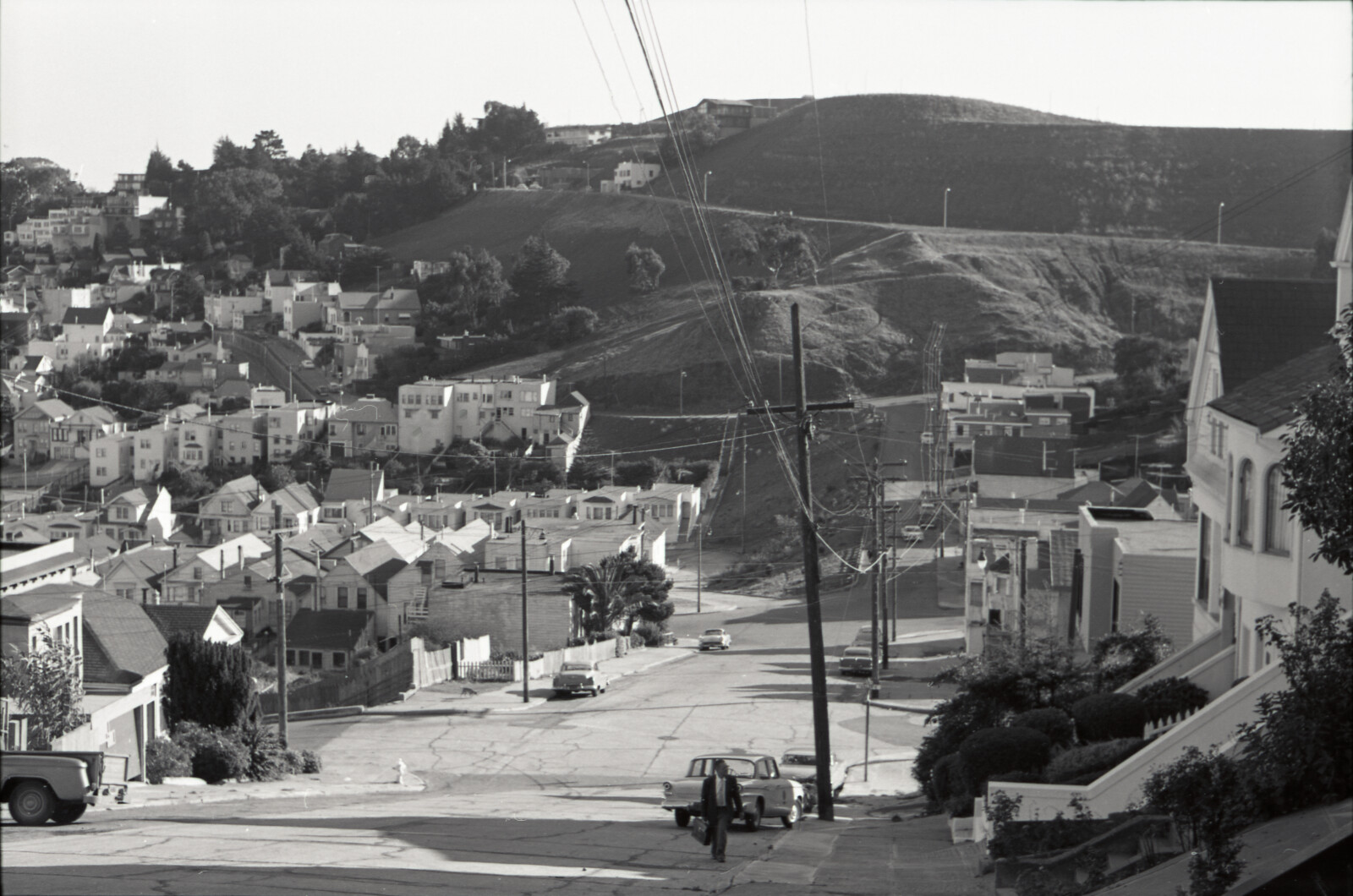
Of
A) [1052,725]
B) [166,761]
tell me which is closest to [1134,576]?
[1052,725]

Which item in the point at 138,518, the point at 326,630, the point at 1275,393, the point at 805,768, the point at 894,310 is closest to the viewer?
the point at 1275,393

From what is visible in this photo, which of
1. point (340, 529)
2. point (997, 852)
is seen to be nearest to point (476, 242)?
point (340, 529)

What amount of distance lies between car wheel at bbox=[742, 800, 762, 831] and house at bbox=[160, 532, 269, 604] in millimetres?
50924

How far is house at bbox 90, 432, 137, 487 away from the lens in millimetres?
104500

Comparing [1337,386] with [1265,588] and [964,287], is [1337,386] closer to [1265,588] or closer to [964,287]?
[1265,588]

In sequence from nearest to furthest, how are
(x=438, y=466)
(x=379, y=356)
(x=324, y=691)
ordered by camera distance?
(x=324, y=691) < (x=438, y=466) < (x=379, y=356)

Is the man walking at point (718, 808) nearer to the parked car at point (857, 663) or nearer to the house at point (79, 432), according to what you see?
the parked car at point (857, 663)

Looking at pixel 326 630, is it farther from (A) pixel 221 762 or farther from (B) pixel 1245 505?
(B) pixel 1245 505

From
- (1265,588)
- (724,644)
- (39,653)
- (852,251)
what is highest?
(852,251)

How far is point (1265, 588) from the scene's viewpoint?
17359 mm

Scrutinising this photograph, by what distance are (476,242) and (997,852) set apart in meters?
165

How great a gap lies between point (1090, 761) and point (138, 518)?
81415 millimetres

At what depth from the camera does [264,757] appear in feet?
90.6

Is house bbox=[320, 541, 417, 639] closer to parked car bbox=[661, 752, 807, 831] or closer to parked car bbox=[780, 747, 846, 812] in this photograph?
parked car bbox=[780, 747, 846, 812]
